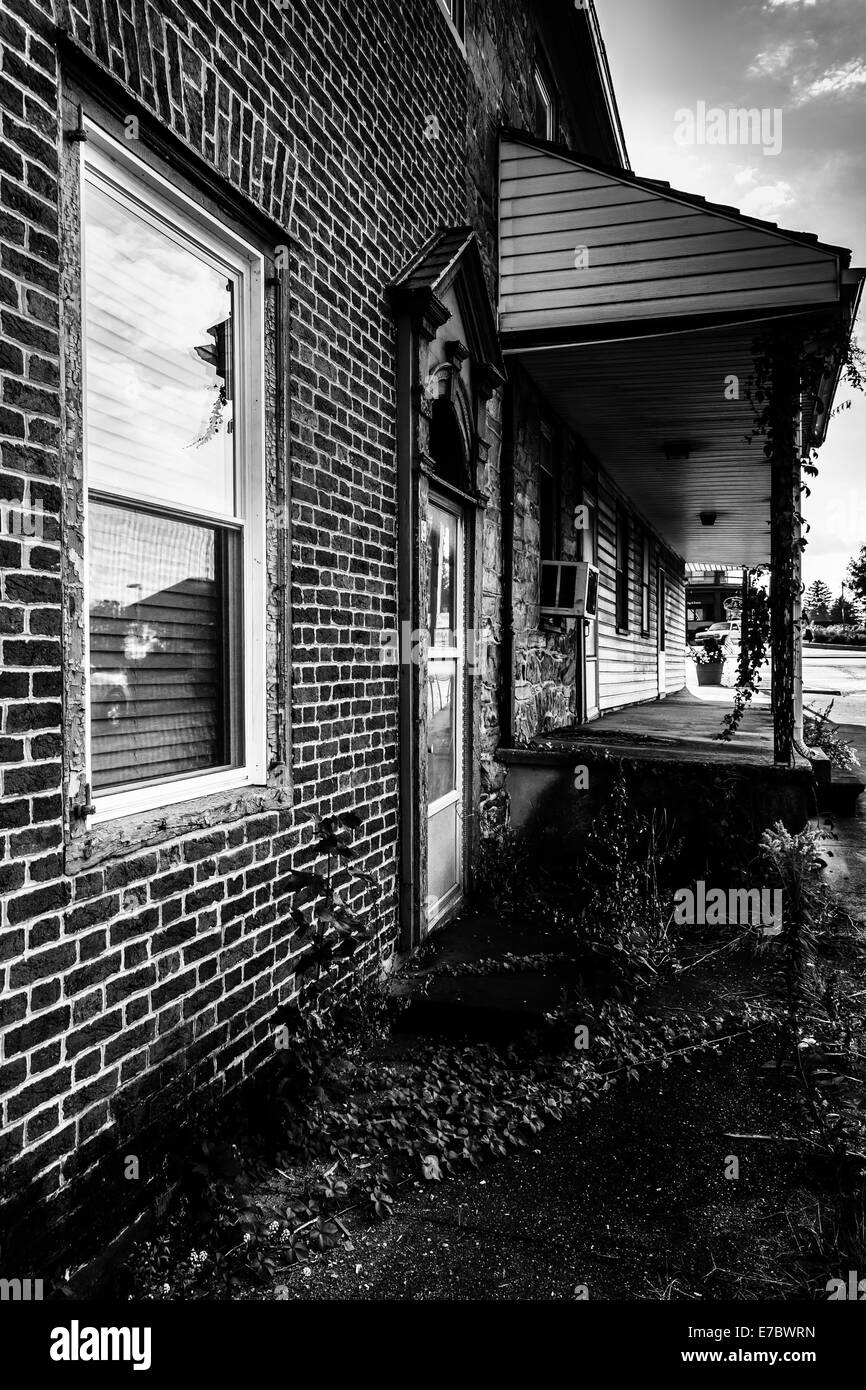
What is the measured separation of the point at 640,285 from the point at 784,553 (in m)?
2.16

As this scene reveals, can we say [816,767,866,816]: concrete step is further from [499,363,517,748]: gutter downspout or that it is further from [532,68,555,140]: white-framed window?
[532,68,555,140]: white-framed window

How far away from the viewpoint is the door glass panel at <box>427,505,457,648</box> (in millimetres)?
5375

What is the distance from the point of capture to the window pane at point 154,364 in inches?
98.9

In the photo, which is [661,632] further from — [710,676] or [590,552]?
[710,676]

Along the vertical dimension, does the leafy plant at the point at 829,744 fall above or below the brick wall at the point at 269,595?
below

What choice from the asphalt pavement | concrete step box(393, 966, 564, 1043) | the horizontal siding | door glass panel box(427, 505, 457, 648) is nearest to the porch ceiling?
the horizontal siding

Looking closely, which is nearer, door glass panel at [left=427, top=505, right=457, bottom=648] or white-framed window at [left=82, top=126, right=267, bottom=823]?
white-framed window at [left=82, top=126, right=267, bottom=823]

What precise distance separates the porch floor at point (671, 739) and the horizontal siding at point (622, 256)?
3132mm

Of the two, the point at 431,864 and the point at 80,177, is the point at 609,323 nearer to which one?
the point at 431,864

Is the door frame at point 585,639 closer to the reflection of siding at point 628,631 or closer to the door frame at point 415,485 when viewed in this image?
the reflection of siding at point 628,631

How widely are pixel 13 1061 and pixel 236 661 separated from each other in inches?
62.3

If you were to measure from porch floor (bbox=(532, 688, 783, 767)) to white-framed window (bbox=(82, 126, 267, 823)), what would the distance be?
386cm
